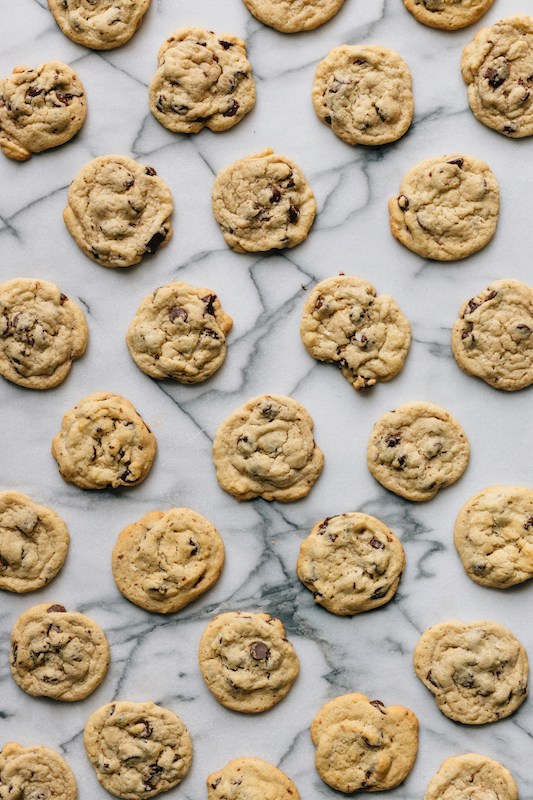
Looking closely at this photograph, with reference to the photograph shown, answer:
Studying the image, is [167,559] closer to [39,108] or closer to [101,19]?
[39,108]

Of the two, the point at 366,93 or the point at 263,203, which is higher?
the point at 366,93

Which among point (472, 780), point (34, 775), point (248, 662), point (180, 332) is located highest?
point (180, 332)

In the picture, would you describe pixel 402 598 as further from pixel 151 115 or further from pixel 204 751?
pixel 151 115

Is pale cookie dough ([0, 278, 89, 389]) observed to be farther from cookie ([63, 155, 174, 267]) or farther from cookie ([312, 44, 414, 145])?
cookie ([312, 44, 414, 145])

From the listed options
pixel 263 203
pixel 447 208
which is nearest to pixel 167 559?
pixel 263 203

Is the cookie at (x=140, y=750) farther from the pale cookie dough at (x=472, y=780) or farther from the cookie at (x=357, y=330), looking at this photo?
the cookie at (x=357, y=330)

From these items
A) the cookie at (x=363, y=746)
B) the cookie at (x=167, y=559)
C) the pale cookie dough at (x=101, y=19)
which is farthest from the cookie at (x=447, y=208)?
the cookie at (x=363, y=746)
